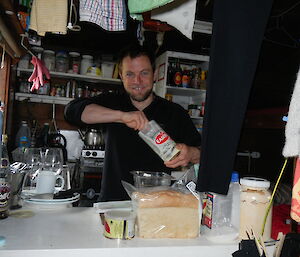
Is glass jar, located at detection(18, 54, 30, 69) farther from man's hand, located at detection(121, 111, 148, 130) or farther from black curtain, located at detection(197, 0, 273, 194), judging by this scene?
black curtain, located at detection(197, 0, 273, 194)

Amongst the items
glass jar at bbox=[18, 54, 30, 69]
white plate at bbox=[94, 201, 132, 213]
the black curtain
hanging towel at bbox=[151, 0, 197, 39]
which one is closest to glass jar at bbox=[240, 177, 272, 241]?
the black curtain

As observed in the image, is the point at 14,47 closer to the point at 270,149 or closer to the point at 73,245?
the point at 73,245

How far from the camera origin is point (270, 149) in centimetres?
389

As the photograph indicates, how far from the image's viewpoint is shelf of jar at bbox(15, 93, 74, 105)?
3184 mm

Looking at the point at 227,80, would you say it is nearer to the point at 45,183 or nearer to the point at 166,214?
the point at 166,214

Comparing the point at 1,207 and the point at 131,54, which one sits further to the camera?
the point at 131,54

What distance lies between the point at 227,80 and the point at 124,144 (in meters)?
0.93

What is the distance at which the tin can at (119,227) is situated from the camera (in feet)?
2.83

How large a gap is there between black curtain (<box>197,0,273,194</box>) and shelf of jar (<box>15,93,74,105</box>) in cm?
269

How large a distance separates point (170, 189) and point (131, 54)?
981 millimetres

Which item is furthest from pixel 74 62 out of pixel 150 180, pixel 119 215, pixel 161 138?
pixel 119 215

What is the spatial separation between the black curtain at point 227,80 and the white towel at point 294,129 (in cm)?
19

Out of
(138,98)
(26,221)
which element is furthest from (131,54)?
(26,221)

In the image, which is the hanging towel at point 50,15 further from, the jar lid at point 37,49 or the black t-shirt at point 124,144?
the jar lid at point 37,49
